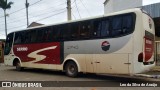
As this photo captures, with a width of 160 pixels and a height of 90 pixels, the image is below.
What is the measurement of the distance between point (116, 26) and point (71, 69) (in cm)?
386

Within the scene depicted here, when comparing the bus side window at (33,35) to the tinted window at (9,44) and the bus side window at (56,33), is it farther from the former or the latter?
the tinted window at (9,44)

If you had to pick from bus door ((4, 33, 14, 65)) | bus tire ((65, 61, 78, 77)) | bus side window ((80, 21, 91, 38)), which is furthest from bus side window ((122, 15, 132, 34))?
bus door ((4, 33, 14, 65))

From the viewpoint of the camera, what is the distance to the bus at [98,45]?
12180 millimetres

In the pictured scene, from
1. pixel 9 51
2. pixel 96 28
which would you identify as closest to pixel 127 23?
pixel 96 28

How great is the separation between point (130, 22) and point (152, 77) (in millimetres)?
3304

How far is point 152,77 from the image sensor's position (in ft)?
45.2

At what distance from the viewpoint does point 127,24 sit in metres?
12.4

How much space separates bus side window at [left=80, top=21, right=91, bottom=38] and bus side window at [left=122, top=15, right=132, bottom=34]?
2.26 m

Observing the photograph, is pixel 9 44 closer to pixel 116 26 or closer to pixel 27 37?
pixel 27 37

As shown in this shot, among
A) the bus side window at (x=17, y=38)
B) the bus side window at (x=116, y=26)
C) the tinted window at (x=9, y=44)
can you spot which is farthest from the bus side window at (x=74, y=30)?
the tinted window at (x=9, y=44)

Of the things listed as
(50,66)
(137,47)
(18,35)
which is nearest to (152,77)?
(137,47)

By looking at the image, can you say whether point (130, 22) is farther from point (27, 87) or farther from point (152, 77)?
point (27, 87)

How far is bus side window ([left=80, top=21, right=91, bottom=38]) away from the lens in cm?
1420

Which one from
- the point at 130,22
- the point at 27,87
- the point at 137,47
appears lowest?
the point at 27,87
